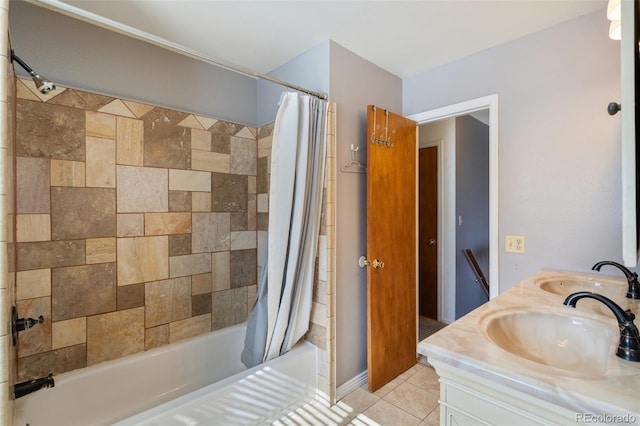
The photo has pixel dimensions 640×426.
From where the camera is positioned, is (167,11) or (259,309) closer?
(167,11)

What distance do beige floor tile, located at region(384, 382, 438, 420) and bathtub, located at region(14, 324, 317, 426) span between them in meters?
0.57

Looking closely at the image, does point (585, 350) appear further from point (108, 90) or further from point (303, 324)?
point (108, 90)

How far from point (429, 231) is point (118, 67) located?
3155 mm

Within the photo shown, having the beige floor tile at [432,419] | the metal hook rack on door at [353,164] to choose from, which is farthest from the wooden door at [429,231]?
the beige floor tile at [432,419]


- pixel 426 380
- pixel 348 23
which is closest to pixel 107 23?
pixel 348 23

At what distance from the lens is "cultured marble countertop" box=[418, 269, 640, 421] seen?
2.02 feet

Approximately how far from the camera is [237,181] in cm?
243

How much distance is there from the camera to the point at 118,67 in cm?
188

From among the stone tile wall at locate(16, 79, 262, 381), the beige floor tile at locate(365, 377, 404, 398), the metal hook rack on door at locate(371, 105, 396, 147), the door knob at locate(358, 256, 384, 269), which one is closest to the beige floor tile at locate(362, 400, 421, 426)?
the beige floor tile at locate(365, 377, 404, 398)

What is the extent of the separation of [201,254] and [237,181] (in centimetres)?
65

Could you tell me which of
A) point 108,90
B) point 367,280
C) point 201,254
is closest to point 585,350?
point 367,280

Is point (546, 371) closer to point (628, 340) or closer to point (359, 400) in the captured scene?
point (628, 340)

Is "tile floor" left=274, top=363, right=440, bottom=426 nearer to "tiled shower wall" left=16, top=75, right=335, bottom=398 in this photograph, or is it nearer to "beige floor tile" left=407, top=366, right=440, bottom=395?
"beige floor tile" left=407, top=366, right=440, bottom=395

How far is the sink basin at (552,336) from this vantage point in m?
0.96
